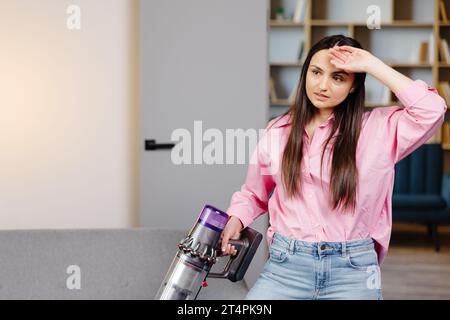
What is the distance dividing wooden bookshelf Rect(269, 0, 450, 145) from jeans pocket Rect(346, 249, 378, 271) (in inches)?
215

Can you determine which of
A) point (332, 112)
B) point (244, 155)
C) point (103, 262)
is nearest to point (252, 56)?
point (244, 155)

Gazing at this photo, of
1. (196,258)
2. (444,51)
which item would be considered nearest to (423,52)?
(444,51)

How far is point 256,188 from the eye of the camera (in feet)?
6.18

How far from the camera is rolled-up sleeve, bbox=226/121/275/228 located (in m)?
1.83

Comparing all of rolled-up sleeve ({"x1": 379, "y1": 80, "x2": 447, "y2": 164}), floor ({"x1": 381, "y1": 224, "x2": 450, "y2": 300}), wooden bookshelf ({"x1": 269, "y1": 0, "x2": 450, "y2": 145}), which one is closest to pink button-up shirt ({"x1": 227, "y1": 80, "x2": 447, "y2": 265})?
rolled-up sleeve ({"x1": 379, "y1": 80, "x2": 447, "y2": 164})

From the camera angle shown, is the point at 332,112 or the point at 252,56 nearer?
the point at 332,112

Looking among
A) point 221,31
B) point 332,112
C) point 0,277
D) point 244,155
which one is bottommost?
point 0,277

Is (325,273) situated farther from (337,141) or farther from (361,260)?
(337,141)

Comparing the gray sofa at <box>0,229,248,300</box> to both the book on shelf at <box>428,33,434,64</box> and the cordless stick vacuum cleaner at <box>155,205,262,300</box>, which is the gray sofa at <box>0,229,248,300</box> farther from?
the book on shelf at <box>428,33,434,64</box>

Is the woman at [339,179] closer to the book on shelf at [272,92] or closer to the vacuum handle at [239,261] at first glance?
the vacuum handle at [239,261]
